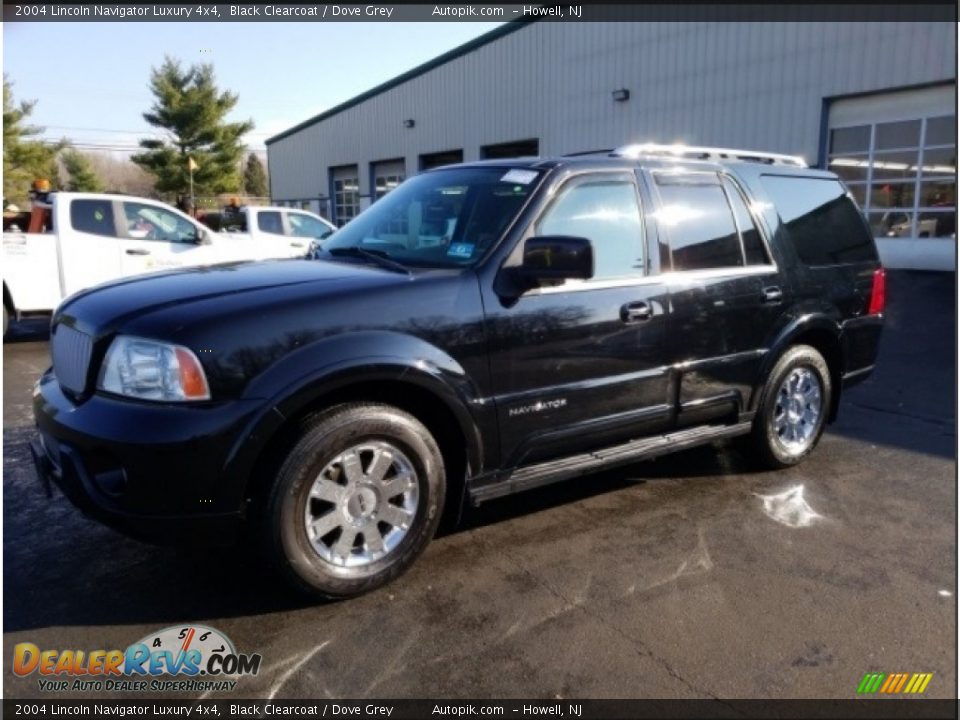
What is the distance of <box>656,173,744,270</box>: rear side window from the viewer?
4.02 meters

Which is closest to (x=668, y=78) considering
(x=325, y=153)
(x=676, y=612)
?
(x=676, y=612)

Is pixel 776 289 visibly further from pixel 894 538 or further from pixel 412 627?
pixel 412 627

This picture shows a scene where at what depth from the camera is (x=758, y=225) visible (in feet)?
14.6

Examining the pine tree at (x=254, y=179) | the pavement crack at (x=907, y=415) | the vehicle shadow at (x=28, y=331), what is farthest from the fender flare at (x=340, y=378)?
the pine tree at (x=254, y=179)

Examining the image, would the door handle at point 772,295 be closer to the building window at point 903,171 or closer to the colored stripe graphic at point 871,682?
the colored stripe graphic at point 871,682

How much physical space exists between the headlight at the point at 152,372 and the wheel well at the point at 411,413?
1.17 feet

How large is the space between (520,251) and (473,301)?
378 mm

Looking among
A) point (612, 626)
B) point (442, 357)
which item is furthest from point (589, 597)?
point (442, 357)

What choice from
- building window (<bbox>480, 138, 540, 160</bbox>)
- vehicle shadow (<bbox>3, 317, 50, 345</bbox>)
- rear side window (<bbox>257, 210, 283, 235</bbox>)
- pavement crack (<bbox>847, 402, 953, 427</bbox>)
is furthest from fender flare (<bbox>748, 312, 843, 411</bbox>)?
building window (<bbox>480, 138, 540, 160</bbox>)

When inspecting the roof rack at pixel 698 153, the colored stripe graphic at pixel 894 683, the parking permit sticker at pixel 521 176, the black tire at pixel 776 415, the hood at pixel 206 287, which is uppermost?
the roof rack at pixel 698 153

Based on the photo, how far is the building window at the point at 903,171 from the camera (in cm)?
1186

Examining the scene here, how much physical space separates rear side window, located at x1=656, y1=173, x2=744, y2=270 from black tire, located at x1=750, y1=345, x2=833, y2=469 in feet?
2.56

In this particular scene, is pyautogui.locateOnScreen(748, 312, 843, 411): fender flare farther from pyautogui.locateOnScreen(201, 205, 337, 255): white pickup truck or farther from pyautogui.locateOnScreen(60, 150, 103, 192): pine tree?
pyautogui.locateOnScreen(60, 150, 103, 192): pine tree

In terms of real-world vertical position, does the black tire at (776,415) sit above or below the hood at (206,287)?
below
